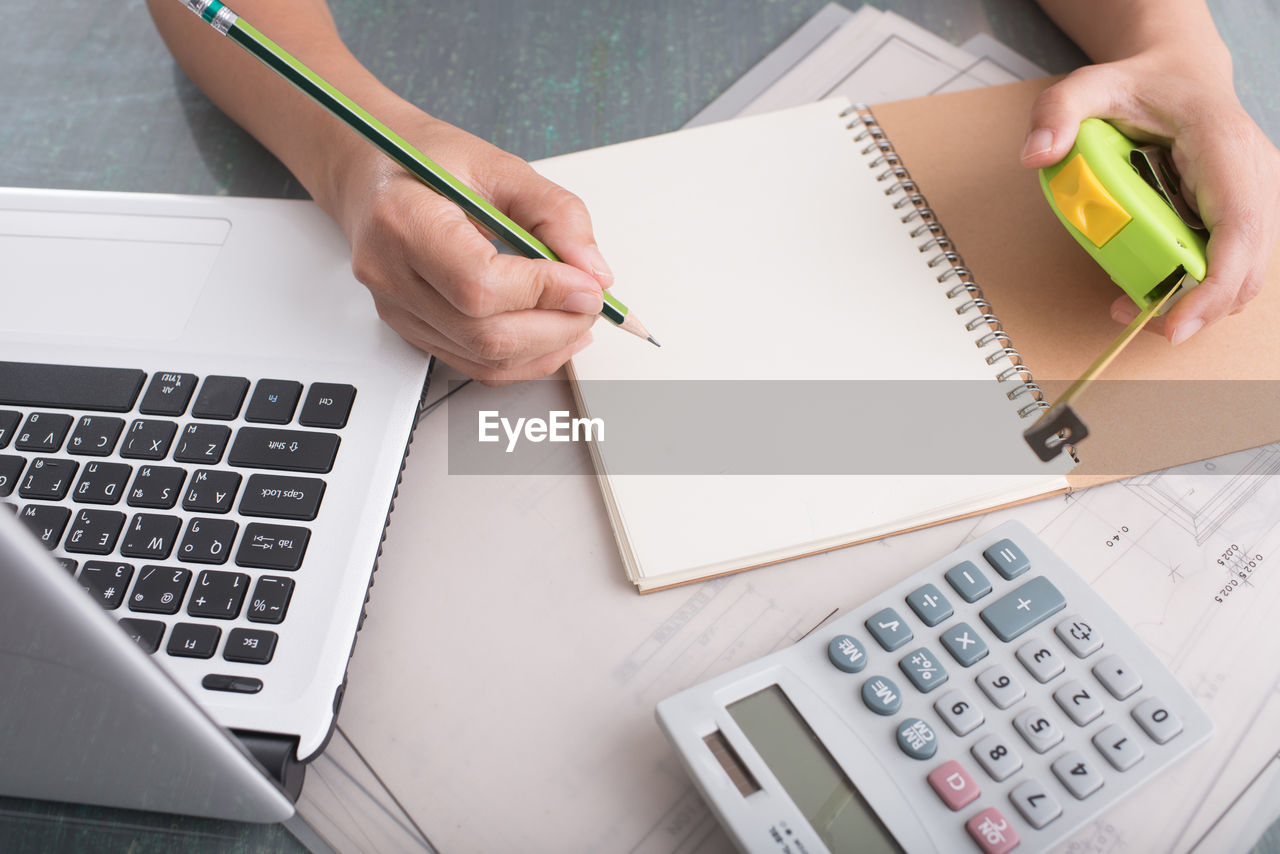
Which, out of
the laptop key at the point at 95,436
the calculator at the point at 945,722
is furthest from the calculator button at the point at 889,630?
the laptop key at the point at 95,436

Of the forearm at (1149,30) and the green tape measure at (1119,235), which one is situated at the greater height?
the forearm at (1149,30)

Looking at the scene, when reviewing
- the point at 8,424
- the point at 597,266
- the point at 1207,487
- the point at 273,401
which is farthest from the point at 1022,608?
the point at 8,424

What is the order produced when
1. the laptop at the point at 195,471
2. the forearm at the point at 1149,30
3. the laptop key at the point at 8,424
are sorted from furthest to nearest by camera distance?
the forearm at the point at 1149,30
the laptop key at the point at 8,424
the laptop at the point at 195,471

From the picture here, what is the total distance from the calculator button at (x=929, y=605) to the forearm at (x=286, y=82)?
0.34 metres

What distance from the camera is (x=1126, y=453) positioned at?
0.41 metres

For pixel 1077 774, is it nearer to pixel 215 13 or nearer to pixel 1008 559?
pixel 1008 559

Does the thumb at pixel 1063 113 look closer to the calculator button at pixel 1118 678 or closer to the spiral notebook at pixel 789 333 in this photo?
the spiral notebook at pixel 789 333

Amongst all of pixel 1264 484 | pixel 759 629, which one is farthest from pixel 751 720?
pixel 1264 484

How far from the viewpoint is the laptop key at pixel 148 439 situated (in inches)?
14.5

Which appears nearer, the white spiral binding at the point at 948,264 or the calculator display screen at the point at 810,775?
the calculator display screen at the point at 810,775

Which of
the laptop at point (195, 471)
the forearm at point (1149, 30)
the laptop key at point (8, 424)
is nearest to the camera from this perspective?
the laptop at point (195, 471)

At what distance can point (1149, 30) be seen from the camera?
51 cm

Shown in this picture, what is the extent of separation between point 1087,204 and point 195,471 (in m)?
0.43

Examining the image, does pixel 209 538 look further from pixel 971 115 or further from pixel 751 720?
pixel 971 115
